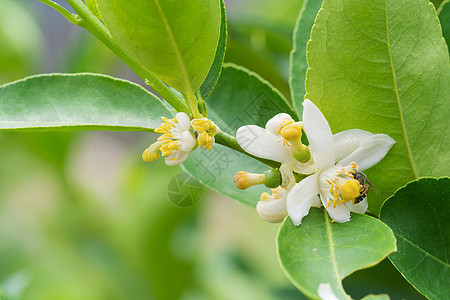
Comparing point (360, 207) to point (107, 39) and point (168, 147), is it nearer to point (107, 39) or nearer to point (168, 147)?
point (168, 147)

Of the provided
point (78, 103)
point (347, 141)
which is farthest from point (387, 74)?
point (78, 103)

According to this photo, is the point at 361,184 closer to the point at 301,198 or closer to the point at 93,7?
the point at 301,198

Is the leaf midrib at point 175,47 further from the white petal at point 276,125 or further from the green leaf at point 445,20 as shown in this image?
the green leaf at point 445,20

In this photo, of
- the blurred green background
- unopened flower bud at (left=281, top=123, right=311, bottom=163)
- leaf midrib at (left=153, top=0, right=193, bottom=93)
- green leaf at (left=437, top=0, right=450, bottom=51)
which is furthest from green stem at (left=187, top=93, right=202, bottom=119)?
the blurred green background

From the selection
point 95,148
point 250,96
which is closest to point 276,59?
point 250,96

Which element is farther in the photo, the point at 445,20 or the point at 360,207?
the point at 445,20

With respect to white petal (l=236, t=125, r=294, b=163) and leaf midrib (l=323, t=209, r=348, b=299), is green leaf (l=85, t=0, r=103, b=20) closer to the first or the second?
white petal (l=236, t=125, r=294, b=163)

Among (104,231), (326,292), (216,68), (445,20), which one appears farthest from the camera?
(104,231)

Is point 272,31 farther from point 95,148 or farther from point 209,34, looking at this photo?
point 95,148

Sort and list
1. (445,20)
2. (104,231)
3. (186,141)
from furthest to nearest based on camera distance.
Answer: (104,231) < (445,20) < (186,141)

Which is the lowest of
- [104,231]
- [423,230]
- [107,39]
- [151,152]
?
[104,231]

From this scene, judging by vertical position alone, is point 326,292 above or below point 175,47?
below
